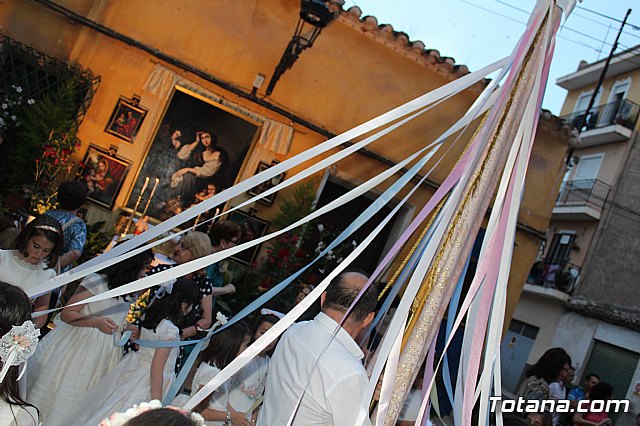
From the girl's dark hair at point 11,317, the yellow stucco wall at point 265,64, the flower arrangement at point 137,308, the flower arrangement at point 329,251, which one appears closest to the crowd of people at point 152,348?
the girl's dark hair at point 11,317

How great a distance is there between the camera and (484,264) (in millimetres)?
2902

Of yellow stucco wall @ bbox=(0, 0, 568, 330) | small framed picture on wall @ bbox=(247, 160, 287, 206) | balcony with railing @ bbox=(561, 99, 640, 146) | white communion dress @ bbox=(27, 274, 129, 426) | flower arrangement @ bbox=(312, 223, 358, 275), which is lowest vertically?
white communion dress @ bbox=(27, 274, 129, 426)

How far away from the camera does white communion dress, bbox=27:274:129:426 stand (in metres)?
4.30

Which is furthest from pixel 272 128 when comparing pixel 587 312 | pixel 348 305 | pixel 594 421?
pixel 587 312

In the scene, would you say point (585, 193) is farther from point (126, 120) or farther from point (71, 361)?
point (71, 361)

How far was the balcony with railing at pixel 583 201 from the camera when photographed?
23.3 metres

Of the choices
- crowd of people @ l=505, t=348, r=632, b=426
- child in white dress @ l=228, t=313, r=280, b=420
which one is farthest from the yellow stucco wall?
child in white dress @ l=228, t=313, r=280, b=420

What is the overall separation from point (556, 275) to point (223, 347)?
2051cm

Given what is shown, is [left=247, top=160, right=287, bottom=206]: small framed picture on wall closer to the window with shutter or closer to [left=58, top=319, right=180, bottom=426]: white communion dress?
[left=58, top=319, right=180, bottom=426]: white communion dress

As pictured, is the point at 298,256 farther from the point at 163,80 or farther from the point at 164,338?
the point at 164,338

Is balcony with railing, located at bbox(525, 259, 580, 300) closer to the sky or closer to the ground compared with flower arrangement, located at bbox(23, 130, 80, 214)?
closer to the sky

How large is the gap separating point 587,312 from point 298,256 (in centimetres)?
1358

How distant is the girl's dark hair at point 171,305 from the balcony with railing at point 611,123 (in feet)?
68.5

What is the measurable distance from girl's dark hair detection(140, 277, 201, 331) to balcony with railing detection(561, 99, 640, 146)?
20885 mm
